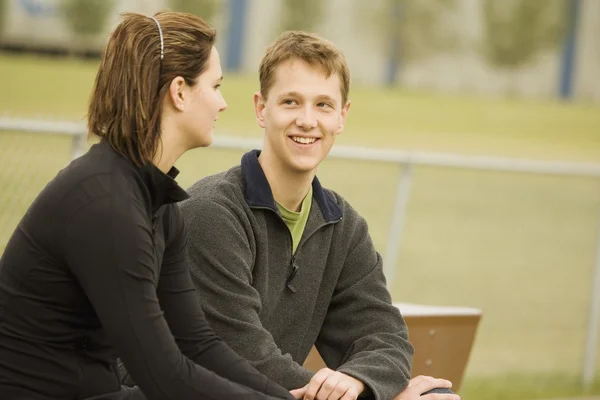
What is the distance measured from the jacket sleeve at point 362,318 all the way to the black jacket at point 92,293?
0.80 metres

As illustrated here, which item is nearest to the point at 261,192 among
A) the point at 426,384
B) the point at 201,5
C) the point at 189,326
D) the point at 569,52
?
the point at 189,326

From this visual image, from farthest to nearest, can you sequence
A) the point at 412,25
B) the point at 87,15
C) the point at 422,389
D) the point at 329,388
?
the point at 412,25 → the point at 87,15 → the point at 422,389 → the point at 329,388

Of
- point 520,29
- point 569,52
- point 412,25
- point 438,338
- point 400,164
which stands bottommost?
point 569,52

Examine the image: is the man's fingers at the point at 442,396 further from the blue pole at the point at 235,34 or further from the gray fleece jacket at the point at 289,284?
the blue pole at the point at 235,34

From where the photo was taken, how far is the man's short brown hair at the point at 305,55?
3.25 meters

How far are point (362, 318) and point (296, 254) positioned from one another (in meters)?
0.29

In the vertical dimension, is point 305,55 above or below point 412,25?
above

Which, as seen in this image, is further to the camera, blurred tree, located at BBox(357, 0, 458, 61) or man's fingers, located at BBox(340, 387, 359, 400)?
blurred tree, located at BBox(357, 0, 458, 61)

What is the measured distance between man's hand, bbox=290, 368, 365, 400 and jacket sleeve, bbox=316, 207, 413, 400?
0.67 ft

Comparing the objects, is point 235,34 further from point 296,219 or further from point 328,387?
point 328,387

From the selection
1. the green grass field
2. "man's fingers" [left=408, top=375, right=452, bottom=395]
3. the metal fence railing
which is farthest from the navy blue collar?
the green grass field

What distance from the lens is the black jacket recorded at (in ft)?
7.51

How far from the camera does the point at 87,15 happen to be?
72.1m

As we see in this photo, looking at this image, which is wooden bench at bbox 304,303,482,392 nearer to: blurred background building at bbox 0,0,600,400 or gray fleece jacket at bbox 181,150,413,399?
gray fleece jacket at bbox 181,150,413,399
